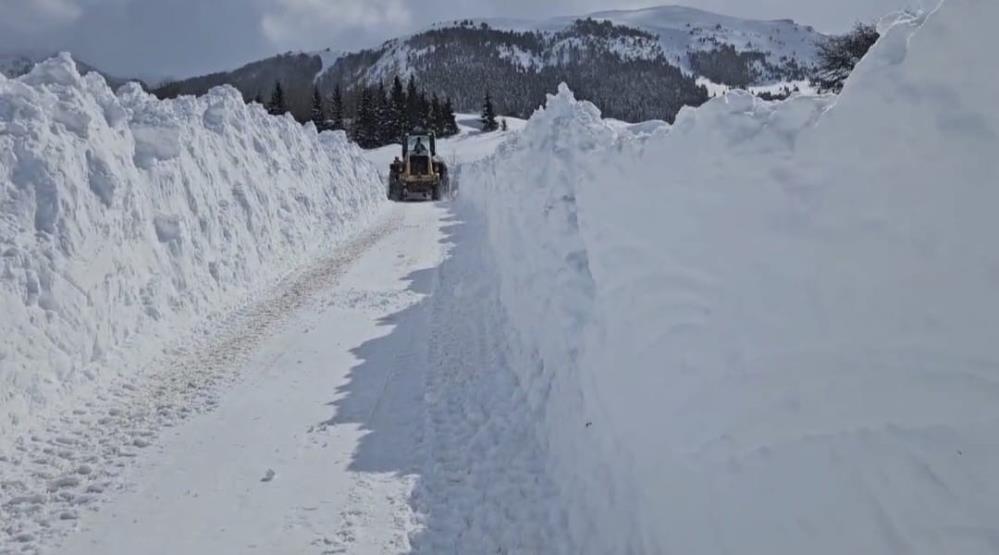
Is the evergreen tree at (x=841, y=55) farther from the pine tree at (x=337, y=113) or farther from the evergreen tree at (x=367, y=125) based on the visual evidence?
the pine tree at (x=337, y=113)

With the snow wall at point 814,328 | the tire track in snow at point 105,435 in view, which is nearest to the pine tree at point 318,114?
the tire track in snow at point 105,435

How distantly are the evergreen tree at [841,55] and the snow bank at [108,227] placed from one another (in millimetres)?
23583

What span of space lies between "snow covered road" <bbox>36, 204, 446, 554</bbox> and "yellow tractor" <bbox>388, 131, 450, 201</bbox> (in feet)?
77.8

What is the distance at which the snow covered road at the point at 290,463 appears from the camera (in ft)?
16.8

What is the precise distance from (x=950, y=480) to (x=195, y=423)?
21.2 ft

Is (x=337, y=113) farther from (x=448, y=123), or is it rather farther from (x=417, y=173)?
(x=417, y=173)

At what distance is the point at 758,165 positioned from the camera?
391 centimetres

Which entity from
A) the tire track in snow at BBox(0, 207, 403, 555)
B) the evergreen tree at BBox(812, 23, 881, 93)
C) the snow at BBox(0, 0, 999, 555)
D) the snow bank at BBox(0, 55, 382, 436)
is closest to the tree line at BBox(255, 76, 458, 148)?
the evergreen tree at BBox(812, 23, 881, 93)

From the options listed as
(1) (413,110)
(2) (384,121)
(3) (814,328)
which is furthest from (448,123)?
(3) (814,328)

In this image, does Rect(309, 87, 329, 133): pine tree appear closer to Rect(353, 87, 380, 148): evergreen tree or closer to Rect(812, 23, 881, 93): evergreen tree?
Rect(353, 87, 380, 148): evergreen tree

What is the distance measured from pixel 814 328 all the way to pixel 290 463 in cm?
470

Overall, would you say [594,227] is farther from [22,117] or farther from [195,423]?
[22,117]

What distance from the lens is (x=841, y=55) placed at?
32.6 m

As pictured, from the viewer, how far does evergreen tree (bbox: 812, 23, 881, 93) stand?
2948 cm
